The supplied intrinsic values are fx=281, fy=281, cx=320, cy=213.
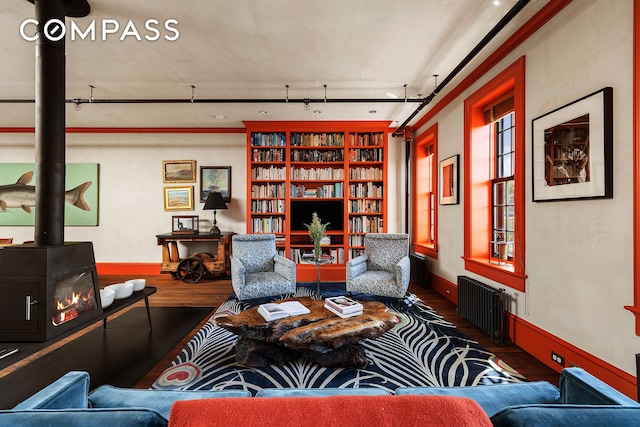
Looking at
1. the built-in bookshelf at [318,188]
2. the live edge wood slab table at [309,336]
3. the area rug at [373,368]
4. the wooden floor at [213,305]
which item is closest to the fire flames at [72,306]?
the wooden floor at [213,305]

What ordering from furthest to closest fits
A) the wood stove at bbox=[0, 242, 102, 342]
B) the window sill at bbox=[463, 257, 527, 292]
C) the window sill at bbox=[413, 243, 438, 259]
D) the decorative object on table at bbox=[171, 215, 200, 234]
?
1. the decorative object on table at bbox=[171, 215, 200, 234]
2. the window sill at bbox=[413, 243, 438, 259]
3. the window sill at bbox=[463, 257, 527, 292]
4. the wood stove at bbox=[0, 242, 102, 342]

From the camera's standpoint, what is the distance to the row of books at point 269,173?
5.01 m

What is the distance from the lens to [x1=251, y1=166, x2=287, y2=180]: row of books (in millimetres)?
5008

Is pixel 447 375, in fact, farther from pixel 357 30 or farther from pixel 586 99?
pixel 357 30

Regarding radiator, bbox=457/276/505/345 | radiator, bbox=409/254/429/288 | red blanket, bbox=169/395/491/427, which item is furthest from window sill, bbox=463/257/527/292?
red blanket, bbox=169/395/491/427

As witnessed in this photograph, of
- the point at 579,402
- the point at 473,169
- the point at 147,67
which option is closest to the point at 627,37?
the point at 473,169

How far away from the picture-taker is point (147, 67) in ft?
10.1

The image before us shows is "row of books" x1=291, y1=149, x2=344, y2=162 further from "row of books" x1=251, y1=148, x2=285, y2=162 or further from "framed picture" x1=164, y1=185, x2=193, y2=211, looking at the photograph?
"framed picture" x1=164, y1=185, x2=193, y2=211

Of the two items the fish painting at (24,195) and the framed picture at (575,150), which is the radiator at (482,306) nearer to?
the framed picture at (575,150)

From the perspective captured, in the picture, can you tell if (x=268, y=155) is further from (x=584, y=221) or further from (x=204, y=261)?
(x=584, y=221)

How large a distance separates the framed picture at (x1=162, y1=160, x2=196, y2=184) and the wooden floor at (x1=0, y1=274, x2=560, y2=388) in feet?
6.02

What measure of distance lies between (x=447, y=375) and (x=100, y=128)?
665 cm

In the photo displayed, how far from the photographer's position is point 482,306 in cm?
281

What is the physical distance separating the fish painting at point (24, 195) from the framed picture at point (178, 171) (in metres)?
1.48
